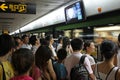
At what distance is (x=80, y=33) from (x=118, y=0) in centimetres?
329

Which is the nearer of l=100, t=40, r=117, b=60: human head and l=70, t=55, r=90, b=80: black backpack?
l=100, t=40, r=117, b=60: human head

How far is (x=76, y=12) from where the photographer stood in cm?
796

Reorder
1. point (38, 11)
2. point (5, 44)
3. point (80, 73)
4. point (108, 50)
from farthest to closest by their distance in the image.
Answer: point (38, 11), point (80, 73), point (5, 44), point (108, 50)

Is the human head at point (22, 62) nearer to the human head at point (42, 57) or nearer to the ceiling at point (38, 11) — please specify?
the human head at point (42, 57)

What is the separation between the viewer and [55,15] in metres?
13.0

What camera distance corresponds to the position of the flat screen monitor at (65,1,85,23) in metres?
7.69

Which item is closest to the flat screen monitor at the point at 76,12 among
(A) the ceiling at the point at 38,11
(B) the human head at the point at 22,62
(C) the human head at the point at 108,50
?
(A) the ceiling at the point at 38,11

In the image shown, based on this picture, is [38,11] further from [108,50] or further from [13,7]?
[108,50]

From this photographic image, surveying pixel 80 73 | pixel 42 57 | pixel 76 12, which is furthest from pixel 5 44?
pixel 76 12

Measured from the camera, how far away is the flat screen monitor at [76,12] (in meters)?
7.69

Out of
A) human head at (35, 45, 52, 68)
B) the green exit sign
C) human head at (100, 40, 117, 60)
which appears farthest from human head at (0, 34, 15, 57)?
the green exit sign

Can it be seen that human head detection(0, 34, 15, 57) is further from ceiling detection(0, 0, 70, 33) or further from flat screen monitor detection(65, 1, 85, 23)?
ceiling detection(0, 0, 70, 33)

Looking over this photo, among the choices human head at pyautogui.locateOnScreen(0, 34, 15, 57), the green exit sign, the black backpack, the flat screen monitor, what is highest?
the green exit sign

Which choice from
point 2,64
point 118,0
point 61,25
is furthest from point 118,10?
point 61,25
